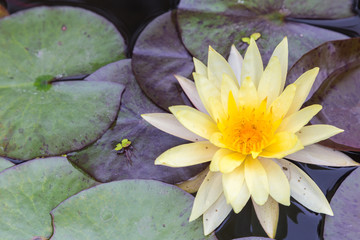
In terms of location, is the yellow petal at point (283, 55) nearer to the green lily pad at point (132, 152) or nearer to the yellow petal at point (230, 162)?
the yellow petal at point (230, 162)

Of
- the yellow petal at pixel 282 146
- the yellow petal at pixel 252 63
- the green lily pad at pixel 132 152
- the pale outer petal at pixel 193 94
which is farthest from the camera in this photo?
the green lily pad at pixel 132 152

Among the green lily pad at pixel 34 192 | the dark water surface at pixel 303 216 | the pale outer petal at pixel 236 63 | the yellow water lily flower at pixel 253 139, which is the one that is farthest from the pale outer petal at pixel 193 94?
the green lily pad at pixel 34 192

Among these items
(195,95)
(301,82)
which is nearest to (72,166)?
(195,95)

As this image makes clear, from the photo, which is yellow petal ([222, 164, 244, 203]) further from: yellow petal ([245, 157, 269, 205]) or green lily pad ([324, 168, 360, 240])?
green lily pad ([324, 168, 360, 240])

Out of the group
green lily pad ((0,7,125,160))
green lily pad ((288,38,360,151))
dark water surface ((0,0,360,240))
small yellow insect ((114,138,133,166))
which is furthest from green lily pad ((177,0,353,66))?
small yellow insect ((114,138,133,166))

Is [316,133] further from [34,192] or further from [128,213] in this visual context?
[34,192]

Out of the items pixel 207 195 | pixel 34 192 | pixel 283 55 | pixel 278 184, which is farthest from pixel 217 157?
pixel 34 192

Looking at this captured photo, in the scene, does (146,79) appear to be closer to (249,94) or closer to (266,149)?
(249,94)
